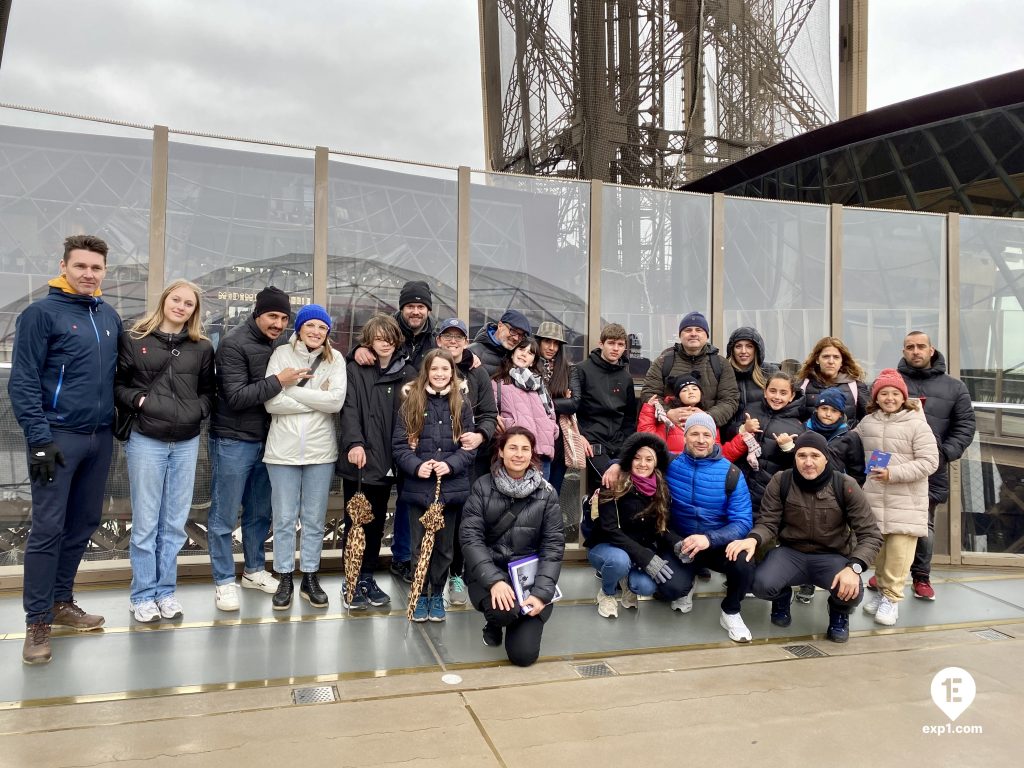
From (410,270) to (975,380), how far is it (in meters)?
4.74

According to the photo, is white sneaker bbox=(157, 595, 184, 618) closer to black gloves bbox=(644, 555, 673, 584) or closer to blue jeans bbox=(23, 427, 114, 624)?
blue jeans bbox=(23, 427, 114, 624)

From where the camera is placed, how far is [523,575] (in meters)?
3.39

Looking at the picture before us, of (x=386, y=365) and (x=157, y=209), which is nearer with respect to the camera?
(x=386, y=365)

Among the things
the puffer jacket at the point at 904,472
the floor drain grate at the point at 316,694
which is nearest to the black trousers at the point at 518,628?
the floor drain grate at the point at 316,694

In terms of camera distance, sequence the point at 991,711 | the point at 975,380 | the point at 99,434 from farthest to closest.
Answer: the point at 975,380 < the point at 99,434 < the point at 991,711

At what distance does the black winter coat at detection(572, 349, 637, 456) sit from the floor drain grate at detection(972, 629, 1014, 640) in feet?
7.51

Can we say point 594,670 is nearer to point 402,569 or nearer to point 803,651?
point 803,651

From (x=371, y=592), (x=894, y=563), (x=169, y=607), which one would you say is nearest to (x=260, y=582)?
(x=169, y=607)

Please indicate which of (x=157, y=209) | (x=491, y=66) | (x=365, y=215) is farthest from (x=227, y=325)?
(x=491, y=66)

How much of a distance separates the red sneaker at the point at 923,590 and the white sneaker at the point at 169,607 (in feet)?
14.7

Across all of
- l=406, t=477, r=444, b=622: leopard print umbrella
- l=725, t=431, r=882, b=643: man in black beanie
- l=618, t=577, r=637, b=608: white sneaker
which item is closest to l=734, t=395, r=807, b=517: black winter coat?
l=725, t=431, r=882, b=643: man in black beanie

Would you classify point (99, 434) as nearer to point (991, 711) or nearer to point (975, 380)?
point (991, 711)

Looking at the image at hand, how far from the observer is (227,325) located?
4324 mm

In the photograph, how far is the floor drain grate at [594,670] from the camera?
316 cm
